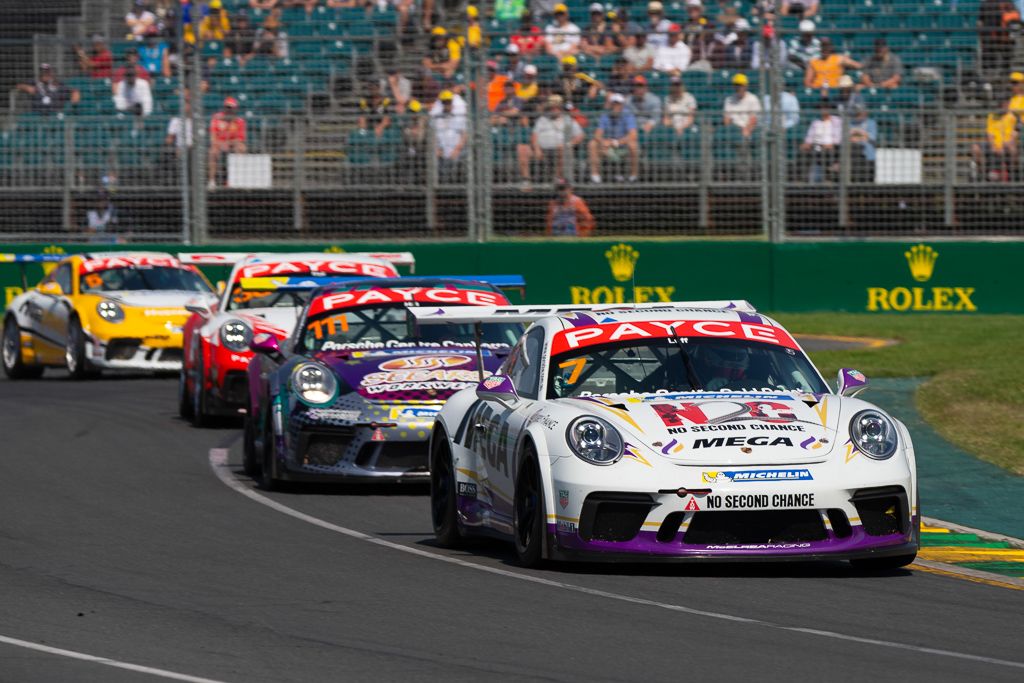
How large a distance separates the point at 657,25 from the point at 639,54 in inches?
35.3

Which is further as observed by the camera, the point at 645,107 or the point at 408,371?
the point at 645,107

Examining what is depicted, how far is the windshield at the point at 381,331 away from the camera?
11695 mm

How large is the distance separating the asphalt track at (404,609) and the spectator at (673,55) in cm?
1517

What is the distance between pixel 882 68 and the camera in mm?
23828

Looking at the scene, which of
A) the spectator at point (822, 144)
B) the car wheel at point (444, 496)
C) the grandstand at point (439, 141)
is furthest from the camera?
the spectator at point (822, 144)

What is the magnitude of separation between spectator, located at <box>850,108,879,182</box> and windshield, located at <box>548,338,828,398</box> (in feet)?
50.8

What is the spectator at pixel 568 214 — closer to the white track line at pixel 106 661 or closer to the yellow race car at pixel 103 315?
the yellow race car at pixel 103 315

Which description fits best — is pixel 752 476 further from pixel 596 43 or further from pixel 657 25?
pixel 657 25

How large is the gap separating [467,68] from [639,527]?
721 inches

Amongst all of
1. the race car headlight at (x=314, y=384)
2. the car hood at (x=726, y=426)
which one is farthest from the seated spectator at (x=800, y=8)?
the car hood at (x=726, y=426)

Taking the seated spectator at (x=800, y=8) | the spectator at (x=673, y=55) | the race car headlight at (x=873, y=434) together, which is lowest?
the race car headlight at (x=873, y=434)

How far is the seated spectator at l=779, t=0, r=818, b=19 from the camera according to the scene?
25078mm

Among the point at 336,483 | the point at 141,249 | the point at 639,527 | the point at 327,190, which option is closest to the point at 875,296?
the point at 327,190

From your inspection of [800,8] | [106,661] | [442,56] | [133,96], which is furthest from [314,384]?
[133,96]
